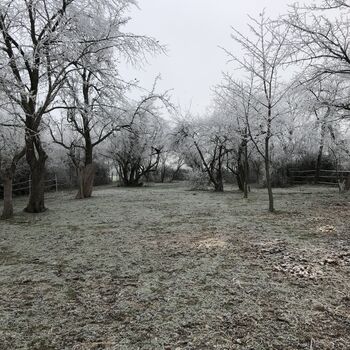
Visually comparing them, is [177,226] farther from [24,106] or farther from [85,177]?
[85,177]

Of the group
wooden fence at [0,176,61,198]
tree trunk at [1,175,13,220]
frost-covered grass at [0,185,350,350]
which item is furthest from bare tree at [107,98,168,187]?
frost-covered grass at [0,185,350,350]

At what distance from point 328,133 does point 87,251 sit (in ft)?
51.5

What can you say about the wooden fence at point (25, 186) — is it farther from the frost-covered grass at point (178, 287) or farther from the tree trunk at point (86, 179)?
the frost-covered grass at point (178, 287)

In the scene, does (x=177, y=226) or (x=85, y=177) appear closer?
(x=177, y=226)

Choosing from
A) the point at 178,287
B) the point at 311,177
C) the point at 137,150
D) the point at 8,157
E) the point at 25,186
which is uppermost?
the point at 137,150

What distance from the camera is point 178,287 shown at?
3.48 m

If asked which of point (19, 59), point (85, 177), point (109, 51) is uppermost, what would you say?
point (109, 51)

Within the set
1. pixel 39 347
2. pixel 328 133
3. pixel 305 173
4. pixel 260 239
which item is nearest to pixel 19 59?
pixel 260 239

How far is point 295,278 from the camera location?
3611 mm

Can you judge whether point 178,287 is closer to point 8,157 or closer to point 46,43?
point 46,43

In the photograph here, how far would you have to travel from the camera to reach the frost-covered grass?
2.52 metres

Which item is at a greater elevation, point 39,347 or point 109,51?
point 109,51

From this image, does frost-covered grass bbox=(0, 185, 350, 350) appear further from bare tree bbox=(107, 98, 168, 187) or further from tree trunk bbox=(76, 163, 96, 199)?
bare tree bbox=(107, 98, 168, 187)

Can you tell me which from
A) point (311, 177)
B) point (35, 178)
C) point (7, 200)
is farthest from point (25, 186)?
point (311, 177)
